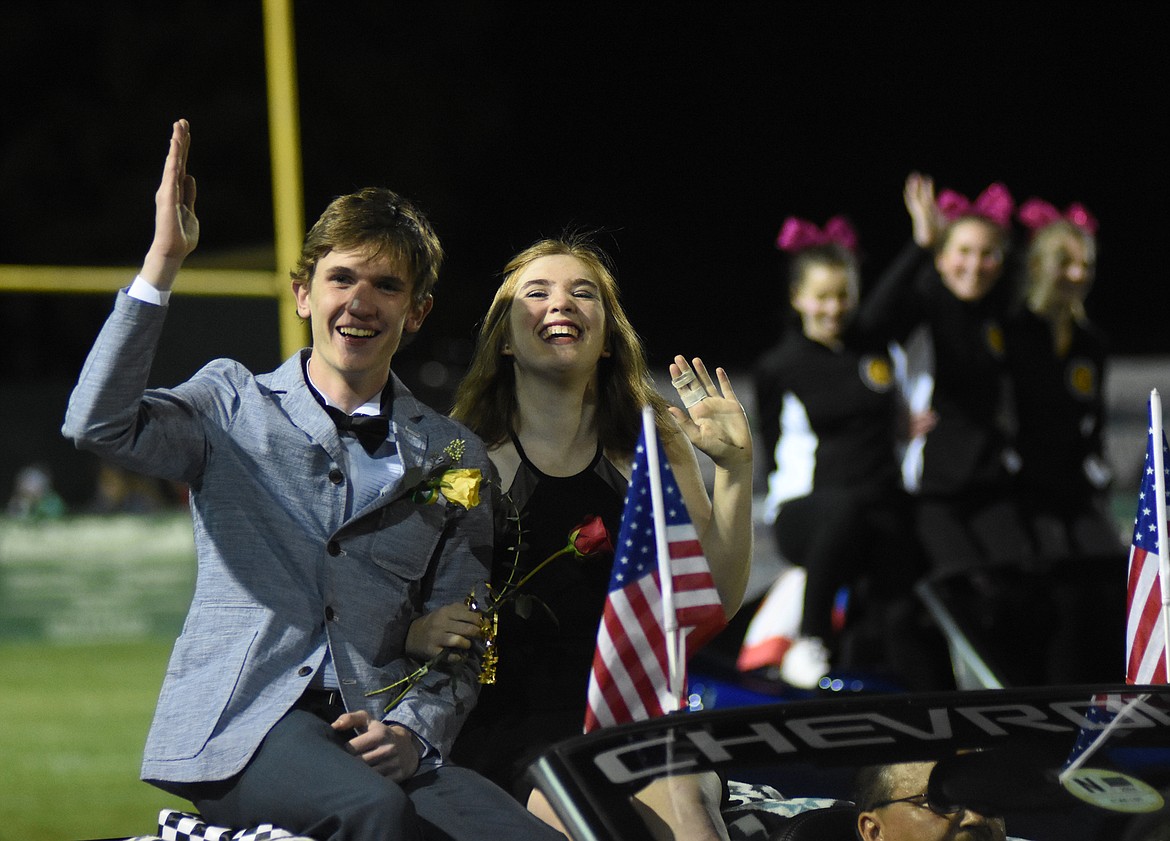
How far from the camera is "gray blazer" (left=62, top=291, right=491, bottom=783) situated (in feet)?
8.87

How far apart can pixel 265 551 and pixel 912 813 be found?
119 centimetres

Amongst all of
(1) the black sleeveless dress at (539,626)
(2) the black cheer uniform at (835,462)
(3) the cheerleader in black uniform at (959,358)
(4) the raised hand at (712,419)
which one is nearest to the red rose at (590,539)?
(1) the black sleeveless dress at (539,626)

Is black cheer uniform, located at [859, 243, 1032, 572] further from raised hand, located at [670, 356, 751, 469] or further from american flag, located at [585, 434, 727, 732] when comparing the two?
american flag, located at [585, 434, 727, 732]

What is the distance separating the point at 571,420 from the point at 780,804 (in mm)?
1401

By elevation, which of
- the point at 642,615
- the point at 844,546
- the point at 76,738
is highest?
the point at 642,615

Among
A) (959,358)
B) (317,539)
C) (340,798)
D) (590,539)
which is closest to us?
(340,798)

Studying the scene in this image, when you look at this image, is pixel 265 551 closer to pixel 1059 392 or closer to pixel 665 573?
pixel 665 573

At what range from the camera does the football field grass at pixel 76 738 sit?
6891mm

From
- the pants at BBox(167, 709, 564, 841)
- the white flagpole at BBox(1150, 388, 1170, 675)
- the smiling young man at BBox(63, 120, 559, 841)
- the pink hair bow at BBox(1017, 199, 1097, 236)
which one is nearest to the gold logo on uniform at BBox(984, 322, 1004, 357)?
the pink hair bow at BBox(1017, 199, 1097, 236)

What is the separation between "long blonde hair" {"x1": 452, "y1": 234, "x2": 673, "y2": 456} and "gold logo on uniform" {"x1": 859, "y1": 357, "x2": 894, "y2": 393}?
292cm

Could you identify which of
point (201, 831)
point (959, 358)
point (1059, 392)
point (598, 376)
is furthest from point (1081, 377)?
point (201, 831)

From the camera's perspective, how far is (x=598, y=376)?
3.75m

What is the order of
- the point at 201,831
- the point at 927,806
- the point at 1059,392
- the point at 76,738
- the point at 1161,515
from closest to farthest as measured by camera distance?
the point at 927,806 → the point at 201,831 → the point at 1161,515 → the point at 1059,392 → the point at 76,738

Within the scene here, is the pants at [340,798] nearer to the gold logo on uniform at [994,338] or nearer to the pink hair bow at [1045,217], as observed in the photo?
the gold logo on uniform at [994,338]
